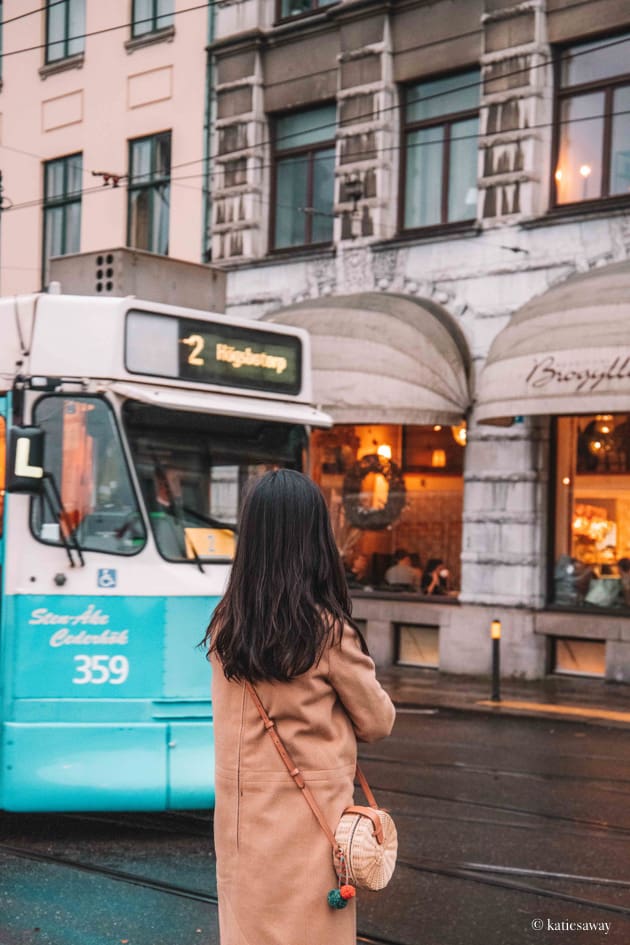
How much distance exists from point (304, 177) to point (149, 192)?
334cm

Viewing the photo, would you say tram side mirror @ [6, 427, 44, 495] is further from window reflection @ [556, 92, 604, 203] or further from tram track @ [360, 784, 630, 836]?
window reflection @ [556, 92, 604, 203]

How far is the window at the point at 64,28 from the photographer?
74.7 ft

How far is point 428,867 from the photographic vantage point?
6.93 metres

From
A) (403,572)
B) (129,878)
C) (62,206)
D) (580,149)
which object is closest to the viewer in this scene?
(129,878)

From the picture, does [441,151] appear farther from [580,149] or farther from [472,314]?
[472,314]

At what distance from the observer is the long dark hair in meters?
3.35

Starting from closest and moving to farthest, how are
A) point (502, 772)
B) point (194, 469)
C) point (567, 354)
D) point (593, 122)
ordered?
point (194, 469), point (502, 772), point (567, 354), point (593, 122)

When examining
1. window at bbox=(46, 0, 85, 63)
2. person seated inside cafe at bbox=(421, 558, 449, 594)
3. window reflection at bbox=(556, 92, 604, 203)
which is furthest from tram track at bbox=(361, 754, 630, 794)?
window at bbox=(46, 0, 85, 63)

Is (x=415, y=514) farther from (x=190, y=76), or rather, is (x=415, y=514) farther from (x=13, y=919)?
(x=13, y=919)

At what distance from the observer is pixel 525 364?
50.8 feet

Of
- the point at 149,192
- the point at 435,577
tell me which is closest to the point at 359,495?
the point at 435,577

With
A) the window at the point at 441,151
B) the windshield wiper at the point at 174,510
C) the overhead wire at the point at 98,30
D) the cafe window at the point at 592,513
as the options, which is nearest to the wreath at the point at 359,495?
the cafe window at the point at 592,513

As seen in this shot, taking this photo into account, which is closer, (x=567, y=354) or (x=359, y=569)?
(x=567, y=354)

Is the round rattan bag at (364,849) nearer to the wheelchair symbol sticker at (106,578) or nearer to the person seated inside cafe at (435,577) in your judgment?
the wheelchair symbol sticker at (106,578)
